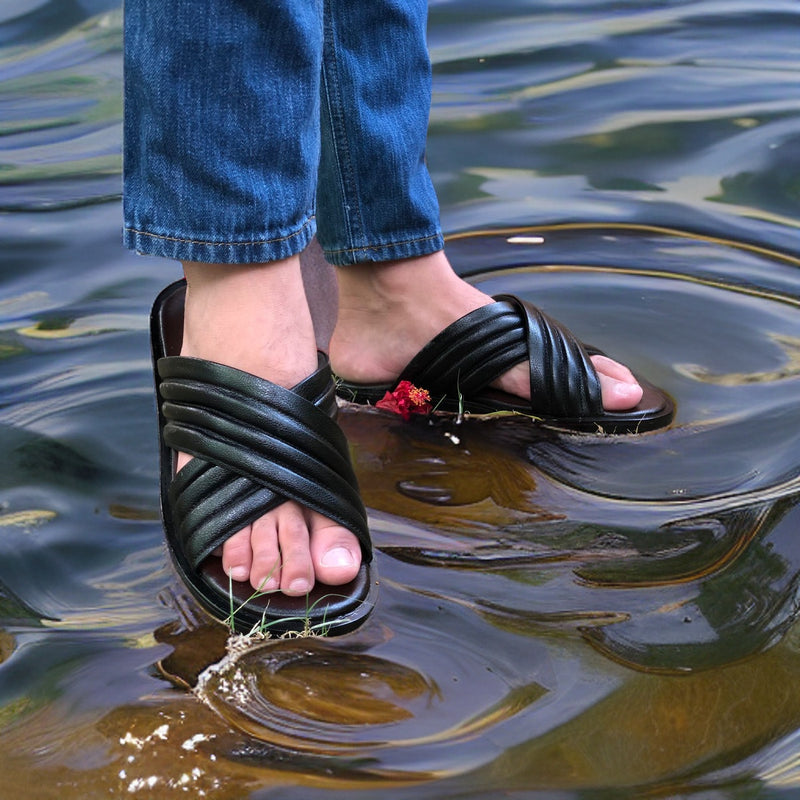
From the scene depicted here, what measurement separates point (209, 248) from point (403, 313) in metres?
0.46

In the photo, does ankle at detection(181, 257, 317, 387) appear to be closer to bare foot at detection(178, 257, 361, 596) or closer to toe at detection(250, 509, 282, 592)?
bare foot at detection(178, 257, 361, 596)

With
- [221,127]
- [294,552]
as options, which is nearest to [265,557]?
[294,552]

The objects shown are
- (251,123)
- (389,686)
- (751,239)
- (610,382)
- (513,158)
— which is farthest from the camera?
(513,158)

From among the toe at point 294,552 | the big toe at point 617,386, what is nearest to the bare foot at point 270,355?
the toe at point 294,552

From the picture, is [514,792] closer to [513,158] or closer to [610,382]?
[610,382]

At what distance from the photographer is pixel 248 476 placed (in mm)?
Answer: 1157

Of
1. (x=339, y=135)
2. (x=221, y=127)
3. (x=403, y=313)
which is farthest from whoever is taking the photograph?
(x=403, y=313)

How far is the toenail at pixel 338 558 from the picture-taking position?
3.73ft

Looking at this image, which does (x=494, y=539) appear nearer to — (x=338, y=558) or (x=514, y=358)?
(x=338, y=558)

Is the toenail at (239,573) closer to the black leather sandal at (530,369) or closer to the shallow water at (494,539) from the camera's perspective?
the shallow water at (494,539)

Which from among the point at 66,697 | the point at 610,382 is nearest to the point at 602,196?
the point at 610,382

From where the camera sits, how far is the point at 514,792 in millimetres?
872

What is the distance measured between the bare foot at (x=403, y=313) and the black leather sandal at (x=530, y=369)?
0.02 m

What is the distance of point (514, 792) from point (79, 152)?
207 centimetres
